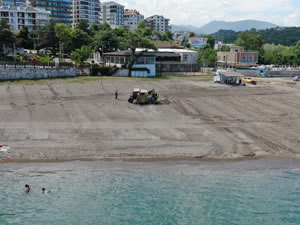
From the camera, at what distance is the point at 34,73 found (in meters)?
59.2

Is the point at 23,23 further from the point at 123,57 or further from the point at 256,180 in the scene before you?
the point at 256,180

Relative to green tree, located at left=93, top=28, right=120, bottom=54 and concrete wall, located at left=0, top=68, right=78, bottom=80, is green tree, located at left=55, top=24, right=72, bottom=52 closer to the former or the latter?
green tree, located at left=93, top=28, right=120, bottom=54

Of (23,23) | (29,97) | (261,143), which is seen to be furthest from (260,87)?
(23,23)

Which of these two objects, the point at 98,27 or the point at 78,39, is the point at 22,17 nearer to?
the point at 98,27

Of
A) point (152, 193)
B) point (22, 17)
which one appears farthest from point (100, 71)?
point (22, 17)

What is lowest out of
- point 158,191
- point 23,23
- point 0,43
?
point 158,191

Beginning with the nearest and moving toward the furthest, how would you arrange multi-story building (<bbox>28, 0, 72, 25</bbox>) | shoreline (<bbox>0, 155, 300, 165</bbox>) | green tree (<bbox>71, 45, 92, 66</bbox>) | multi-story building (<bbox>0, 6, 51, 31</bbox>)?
shoreline (<bbox>0, 155, 300, 165</bbox>) < green tree (<bbox>71, 45, 92, 66</bbox>) < multi-story building (<bbox>0, 6, 51, 31</bbox>) < multi-story building (<bbox>28, 0, 72, 25</bbox>)

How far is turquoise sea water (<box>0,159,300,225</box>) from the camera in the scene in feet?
67.3

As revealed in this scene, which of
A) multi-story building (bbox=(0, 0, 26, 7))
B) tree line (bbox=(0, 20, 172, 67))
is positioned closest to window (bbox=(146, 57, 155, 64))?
tree line (bbox=(0, 20, 172, 67))

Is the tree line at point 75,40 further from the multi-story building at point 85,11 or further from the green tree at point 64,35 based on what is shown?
the multi-story building at point 85,11

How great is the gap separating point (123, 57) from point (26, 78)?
22548 millimetres

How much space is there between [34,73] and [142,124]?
102 ft

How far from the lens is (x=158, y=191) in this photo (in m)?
23.1

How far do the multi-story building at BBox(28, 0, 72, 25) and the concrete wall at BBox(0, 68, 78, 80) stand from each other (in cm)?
11406
